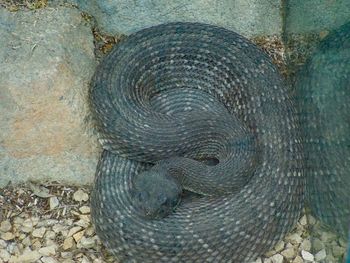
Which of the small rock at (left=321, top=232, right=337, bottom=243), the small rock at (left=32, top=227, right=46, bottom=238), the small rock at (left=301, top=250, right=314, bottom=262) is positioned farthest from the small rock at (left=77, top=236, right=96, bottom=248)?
the small rock at (left=321, top=232, right=337, bottom=243)

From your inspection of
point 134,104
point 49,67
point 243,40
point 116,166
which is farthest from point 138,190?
point 243,40

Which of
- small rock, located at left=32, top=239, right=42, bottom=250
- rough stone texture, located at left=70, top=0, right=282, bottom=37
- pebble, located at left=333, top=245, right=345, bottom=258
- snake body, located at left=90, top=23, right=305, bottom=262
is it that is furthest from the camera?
rough stone texture, located at left=70, top=0, right=282, bottom=37

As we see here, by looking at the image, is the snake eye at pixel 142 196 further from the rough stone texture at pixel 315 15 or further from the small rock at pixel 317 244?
the rough stone texture at pixel 315 15

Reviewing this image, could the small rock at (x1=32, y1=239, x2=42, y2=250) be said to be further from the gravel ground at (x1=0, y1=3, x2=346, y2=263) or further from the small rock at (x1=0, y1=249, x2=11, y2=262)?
the small rock at (x1=0, y1=249, x2=11, y2=262)

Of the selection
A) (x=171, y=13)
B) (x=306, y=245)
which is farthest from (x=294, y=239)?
(x=171, y=13)

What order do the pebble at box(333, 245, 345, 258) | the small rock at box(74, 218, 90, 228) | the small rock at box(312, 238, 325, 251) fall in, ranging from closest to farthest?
the pebble at box(333, 245, 345, 258)
the small rock at box(312, 238, 325, 251)
the small rock at box(74, 218, 90, 228)

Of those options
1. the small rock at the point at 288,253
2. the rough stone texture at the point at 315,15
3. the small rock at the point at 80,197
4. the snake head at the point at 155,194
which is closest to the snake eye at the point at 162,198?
the snake head at the point at 155,194
